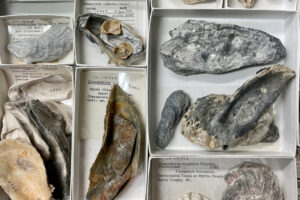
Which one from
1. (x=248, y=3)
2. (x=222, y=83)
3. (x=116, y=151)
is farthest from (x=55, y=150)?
(x=248, y=3)

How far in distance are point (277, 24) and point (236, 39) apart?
15 cm

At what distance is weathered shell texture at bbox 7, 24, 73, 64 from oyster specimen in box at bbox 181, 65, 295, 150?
0.45m

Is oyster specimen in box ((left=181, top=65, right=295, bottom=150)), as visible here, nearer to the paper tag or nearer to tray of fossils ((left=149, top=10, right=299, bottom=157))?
tray of fossils ((left=149, top=10, right=299, bottom=157))

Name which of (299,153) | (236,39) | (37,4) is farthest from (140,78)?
(299,153)

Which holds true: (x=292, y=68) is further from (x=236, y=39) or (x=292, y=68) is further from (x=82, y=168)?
(x=82, y=168)

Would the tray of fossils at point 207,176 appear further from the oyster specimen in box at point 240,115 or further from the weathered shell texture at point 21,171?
the weathered shell texture at point 21,171

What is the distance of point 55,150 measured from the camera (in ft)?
2.96

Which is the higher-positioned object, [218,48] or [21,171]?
[218,48]

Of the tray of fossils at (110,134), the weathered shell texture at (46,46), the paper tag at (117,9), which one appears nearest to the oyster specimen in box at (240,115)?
the tray of fossils at (110,134)

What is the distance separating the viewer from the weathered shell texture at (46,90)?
942 mm

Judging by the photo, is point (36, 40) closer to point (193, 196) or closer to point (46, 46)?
point (46, 46)

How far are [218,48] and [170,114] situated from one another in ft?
0.79

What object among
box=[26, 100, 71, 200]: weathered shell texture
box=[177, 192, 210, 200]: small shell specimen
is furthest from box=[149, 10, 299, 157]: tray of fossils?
box=[26, 100, 71, 200]: weathered shell texture

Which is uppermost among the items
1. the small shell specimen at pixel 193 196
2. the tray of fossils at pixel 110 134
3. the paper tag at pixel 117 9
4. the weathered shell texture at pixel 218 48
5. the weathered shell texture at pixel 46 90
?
the paper tag at pixel 117 9
